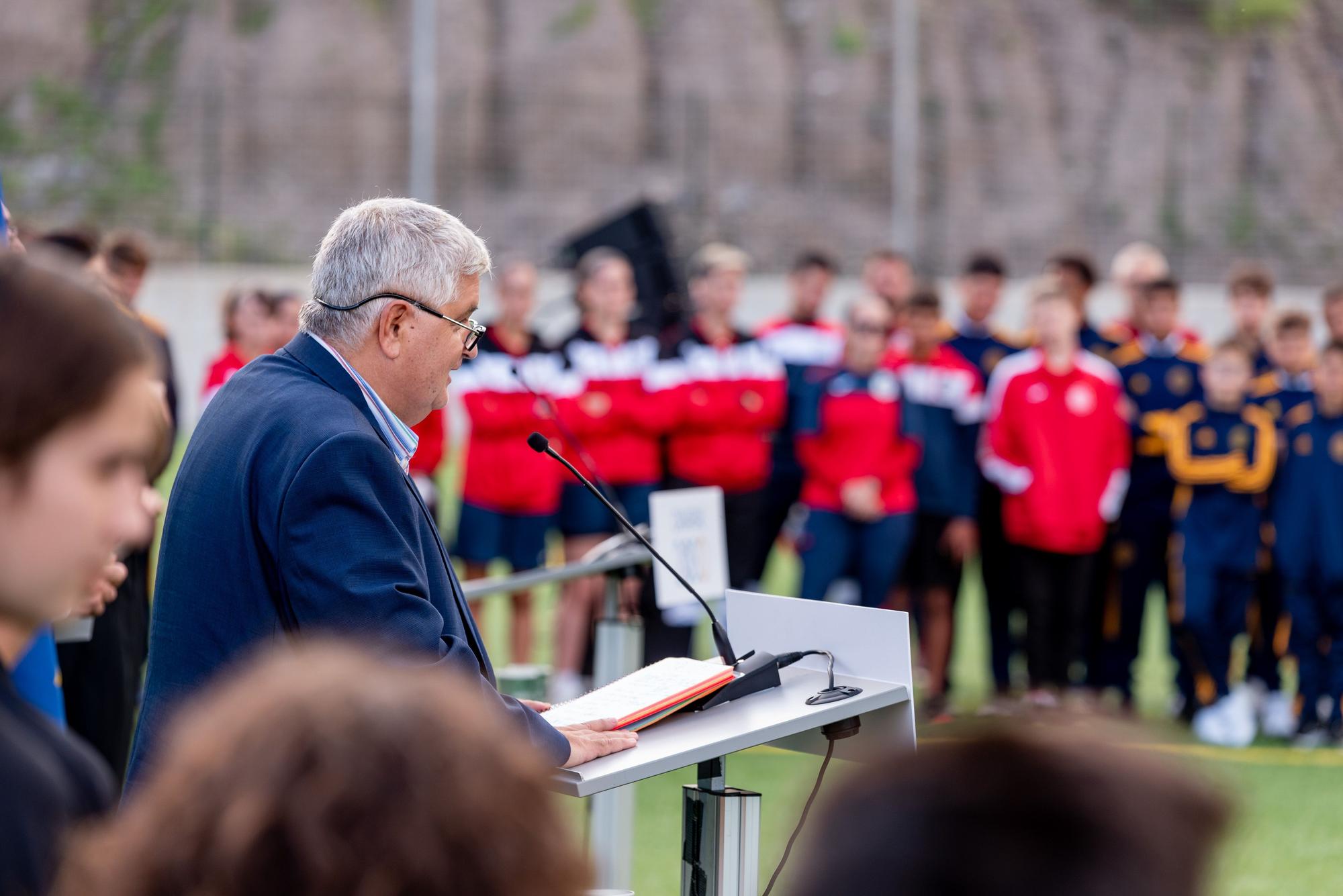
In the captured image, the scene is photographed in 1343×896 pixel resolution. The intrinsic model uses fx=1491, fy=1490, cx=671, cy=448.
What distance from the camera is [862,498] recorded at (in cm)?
637

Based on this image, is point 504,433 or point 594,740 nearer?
point 594,740

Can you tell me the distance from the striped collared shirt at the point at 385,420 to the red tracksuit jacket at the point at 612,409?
401cm

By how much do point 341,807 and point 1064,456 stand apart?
5.83 meters

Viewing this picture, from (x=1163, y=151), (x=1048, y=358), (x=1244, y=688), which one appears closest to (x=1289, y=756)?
(x=1244, y=688)

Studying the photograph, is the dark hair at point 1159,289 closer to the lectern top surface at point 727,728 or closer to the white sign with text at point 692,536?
the white sign with text at point 692,536

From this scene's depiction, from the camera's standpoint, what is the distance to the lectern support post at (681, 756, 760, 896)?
260 cm

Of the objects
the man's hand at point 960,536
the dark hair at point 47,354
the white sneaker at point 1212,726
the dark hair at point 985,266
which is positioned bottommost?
the white sneaker at point 1212,726

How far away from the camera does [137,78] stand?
14547 millimetres

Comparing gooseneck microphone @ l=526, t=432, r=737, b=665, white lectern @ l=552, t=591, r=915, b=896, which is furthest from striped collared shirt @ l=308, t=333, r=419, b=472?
white lectern @ l=552, t=591, r=915, b=896

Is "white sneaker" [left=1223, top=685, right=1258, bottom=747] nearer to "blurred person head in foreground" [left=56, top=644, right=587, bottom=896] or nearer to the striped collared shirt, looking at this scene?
the striped collared shirt

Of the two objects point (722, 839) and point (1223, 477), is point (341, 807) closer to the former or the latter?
point (722, 839)

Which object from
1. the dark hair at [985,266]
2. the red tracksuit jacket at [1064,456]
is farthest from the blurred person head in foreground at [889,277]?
the red tracksuit jacket at [1064,456]

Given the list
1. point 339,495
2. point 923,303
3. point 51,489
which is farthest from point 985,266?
point 51,489

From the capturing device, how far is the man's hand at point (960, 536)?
6656 millimetres
